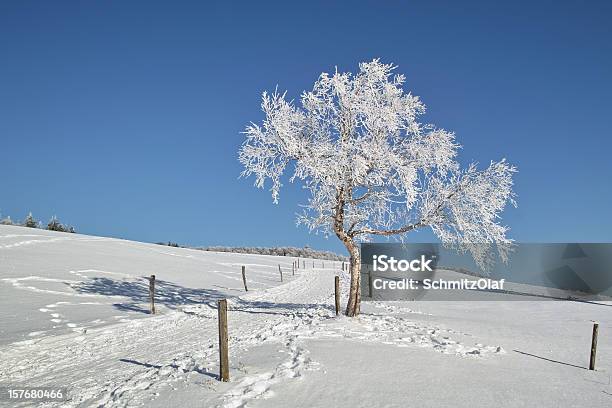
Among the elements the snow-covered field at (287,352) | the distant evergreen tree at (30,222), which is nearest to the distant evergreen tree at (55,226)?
the distant evergreen tree at (30,222)

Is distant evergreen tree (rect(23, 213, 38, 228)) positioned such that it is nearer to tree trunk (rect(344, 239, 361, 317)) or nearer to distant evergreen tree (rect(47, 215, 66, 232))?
distant evergreen tree (rect(47, 215, 66, 232))

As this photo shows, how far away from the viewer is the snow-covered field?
25.2ft

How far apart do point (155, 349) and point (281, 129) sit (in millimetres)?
7940

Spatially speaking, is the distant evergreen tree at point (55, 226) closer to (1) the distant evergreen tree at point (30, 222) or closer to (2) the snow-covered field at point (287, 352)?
(1) the distant evergreen tree at point (30, 222)

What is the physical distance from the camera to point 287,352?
397 inches

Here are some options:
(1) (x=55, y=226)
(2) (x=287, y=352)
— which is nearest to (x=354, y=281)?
(2) (x=287, y=352)

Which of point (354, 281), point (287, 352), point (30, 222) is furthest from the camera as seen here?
point (30, 222)

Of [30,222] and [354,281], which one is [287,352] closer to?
[354,281]

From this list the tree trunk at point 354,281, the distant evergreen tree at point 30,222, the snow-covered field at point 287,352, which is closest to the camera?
the snow-covered field at point 287,352

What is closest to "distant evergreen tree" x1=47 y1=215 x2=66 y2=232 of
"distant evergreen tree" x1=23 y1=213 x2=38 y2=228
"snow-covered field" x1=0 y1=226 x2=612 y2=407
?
"distant evergreen tree" x1=23 y1=213 x2=38 y2=228

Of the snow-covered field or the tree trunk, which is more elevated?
the tree trunk

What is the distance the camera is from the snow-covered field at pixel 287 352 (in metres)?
7.69

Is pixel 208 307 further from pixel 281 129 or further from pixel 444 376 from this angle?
pixel 444 376

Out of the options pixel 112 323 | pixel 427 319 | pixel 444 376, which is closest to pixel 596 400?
pixel 444 376
